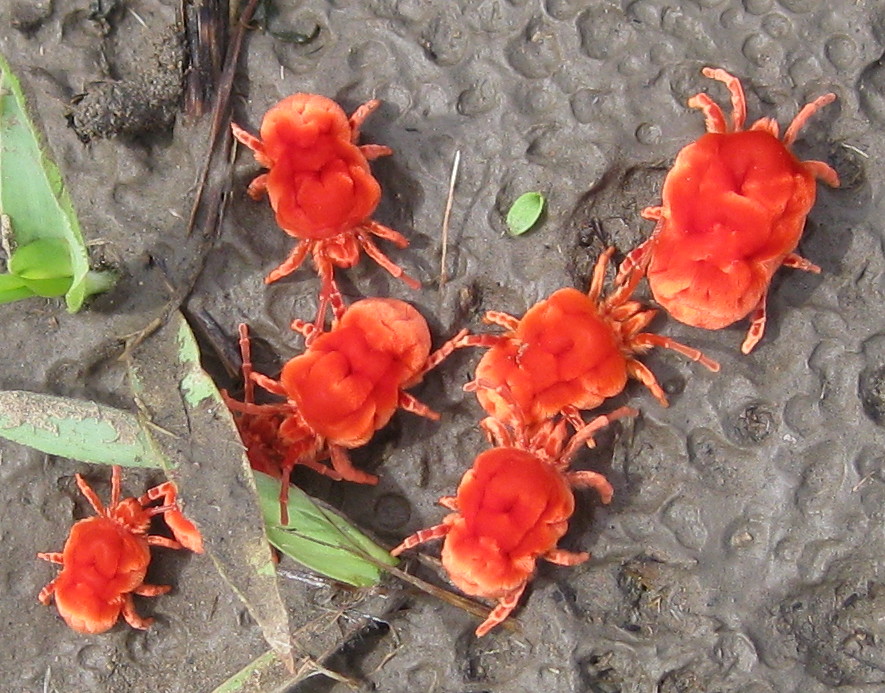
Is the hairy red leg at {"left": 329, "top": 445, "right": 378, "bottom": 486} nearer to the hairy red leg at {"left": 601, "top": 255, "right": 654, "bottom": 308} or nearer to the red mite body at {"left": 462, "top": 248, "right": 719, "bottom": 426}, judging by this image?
the red mite body at {"left": 462, "top": 248, "right": 719, "bottom": 426}

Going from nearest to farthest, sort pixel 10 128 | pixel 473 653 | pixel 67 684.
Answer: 1. pixel 10 128
2. pixel 473 653
3. pixel 67 684

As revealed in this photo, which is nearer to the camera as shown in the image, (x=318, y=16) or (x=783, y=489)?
(x=783, y=489)

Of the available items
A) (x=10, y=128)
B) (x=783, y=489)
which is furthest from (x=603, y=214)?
(x=10, y=128)

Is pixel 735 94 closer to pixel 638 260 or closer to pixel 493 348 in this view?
pixel 638 260

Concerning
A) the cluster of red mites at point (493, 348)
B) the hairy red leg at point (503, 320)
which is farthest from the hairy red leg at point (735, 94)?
the hairy red leg at point (503, 320)

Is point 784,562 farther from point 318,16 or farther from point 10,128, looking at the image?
point 10,128

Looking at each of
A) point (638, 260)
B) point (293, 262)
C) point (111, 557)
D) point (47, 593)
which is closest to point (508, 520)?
point (638, 260)

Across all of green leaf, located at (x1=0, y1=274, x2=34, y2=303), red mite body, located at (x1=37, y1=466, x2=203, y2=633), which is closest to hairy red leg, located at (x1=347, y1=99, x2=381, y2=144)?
green leaf, located at (x1=0, y1=274, x2=34, y2=303)
